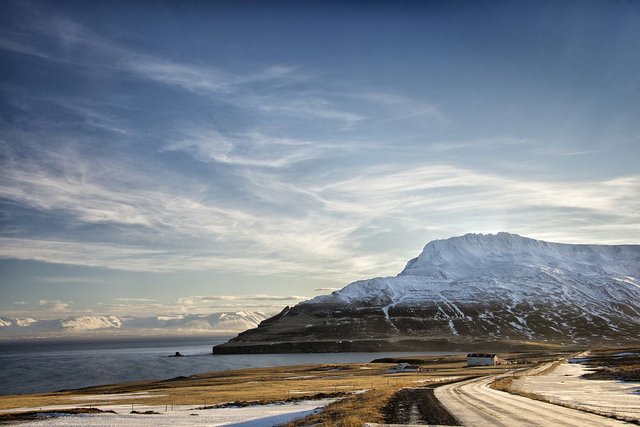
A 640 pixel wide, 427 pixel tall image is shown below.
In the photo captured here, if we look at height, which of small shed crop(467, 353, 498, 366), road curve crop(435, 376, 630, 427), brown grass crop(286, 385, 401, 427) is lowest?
small shed crop(467, 353, 498, 366)

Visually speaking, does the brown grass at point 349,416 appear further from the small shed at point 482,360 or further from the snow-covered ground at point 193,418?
the small shed at point 482,360

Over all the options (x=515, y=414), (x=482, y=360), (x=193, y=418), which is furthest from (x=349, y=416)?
(x=482, y=360)

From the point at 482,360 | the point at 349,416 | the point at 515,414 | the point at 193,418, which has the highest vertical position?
the point at 349,416

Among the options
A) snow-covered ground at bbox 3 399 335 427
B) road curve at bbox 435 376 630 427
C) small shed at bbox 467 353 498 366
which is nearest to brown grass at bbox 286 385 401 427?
snow-covered ground at bbox 3 399 335 427

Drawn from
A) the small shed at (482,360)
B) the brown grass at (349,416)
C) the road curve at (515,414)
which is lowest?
the small shed at (482,360)

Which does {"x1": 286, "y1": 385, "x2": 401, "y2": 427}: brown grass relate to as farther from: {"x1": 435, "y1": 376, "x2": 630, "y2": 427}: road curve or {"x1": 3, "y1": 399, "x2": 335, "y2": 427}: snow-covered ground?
{"x1": 435, "y1": 376, "x2": 630, "y2": 427}: road curve

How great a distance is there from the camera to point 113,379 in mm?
157750

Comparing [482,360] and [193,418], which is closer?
[193,418]

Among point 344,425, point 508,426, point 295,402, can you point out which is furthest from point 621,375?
point 344,425

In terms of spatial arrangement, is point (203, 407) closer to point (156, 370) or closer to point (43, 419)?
point (43, 419)

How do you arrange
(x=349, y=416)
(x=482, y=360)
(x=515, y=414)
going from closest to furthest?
1. (x=349, y=416)
2. (x=515, y=414)
3. (x=482, y=360)

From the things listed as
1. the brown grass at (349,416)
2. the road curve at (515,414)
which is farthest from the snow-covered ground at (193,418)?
the road curve at (515,414)

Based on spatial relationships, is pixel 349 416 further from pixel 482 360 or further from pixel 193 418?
pixel 482 360

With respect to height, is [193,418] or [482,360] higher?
[193,418]
